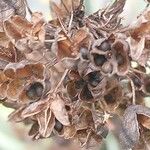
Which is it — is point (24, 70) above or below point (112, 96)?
above

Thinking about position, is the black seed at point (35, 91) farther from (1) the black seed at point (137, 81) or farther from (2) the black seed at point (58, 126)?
(1) the black seed at point (137, 81)

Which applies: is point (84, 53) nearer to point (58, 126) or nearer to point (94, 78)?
point (94, 78)

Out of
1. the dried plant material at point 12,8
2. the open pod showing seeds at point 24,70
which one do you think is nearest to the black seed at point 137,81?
the open pod showing seeds at point 24,70

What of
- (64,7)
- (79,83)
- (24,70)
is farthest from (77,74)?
(64,7)

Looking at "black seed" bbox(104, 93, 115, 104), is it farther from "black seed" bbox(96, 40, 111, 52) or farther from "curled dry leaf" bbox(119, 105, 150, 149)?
"black seed" bbox(96, 40, 111, 52)

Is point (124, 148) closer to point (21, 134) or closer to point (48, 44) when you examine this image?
point (48, 44)

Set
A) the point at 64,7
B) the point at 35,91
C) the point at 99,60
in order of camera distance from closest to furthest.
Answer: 1. the point at 99,60
2. the point at 35,91
3. the point at 64,7

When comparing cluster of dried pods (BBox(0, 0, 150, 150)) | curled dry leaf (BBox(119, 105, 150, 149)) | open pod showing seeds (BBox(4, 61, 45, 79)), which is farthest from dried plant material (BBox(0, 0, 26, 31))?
curled dry leaf (BBox(119, 105, 150, 149))

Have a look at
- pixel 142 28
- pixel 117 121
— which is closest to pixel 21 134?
pixel 117 121
